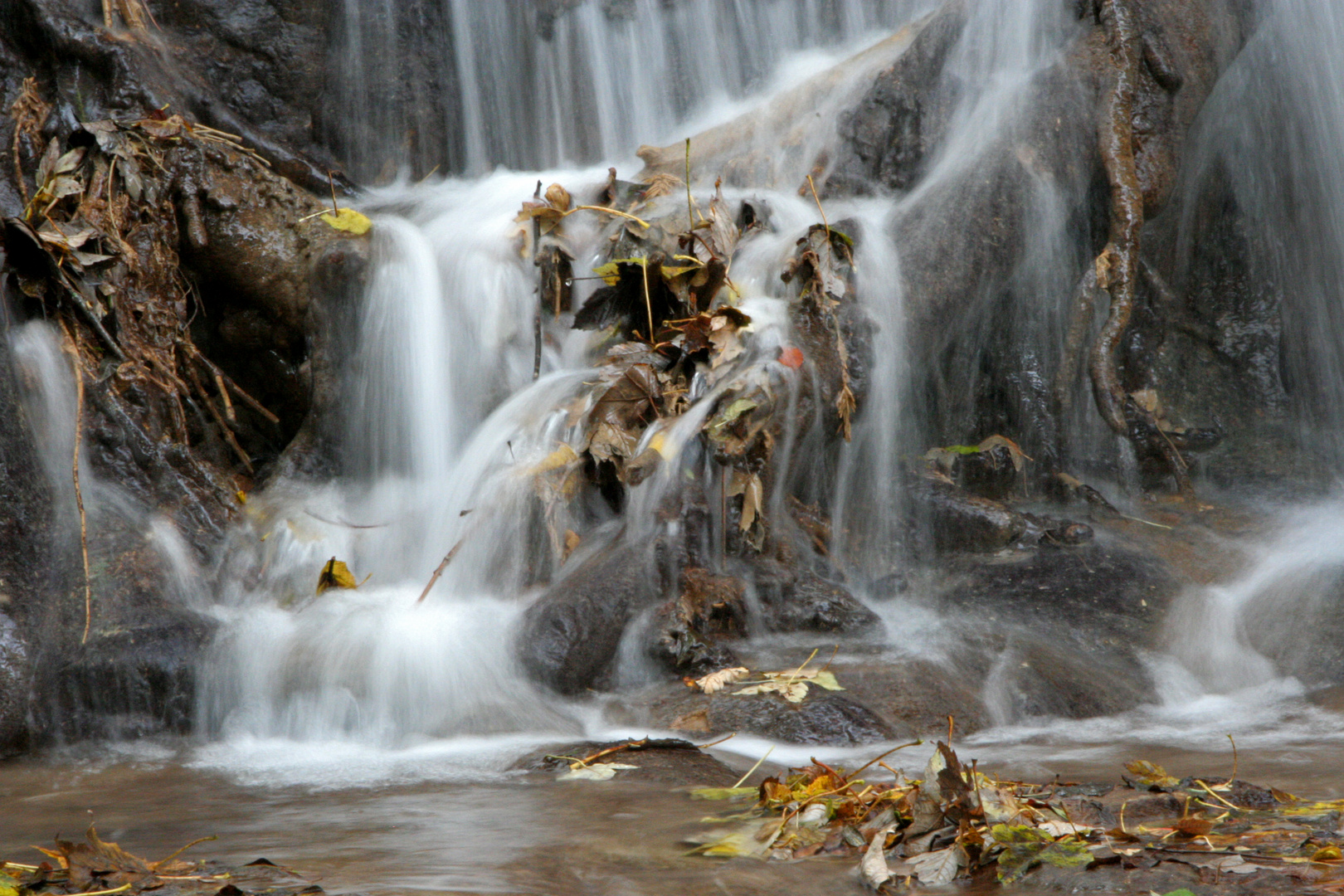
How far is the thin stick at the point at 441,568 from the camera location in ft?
13.6

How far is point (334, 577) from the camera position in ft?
14.2

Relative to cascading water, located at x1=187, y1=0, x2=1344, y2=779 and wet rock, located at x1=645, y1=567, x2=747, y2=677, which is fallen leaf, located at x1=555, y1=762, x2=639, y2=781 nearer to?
cascading water, located at x1=187, y1=0, x2=1344, y2=779

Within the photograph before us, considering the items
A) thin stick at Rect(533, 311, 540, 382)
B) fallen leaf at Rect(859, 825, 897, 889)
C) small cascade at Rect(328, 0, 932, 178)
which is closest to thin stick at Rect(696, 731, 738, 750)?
fallen leaf at Rect(859, 825, 897, 889)

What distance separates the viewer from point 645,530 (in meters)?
4.27

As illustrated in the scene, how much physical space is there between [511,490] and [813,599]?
4.44ft

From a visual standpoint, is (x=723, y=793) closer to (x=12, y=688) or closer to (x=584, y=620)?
(x=584, y=620)

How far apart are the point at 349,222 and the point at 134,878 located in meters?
4.41

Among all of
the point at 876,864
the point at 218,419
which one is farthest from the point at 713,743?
the point at 218,419

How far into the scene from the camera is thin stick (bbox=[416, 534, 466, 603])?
4.15m

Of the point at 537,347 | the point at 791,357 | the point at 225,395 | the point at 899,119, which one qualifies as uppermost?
the point at 899,119

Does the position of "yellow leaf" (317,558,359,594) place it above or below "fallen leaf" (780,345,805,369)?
below

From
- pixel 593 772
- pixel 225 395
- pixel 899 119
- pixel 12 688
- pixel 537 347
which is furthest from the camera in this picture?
pixel 899 119

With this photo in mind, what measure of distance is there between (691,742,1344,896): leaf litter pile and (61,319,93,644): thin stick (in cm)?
285

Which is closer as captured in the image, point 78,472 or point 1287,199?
point 78,472
